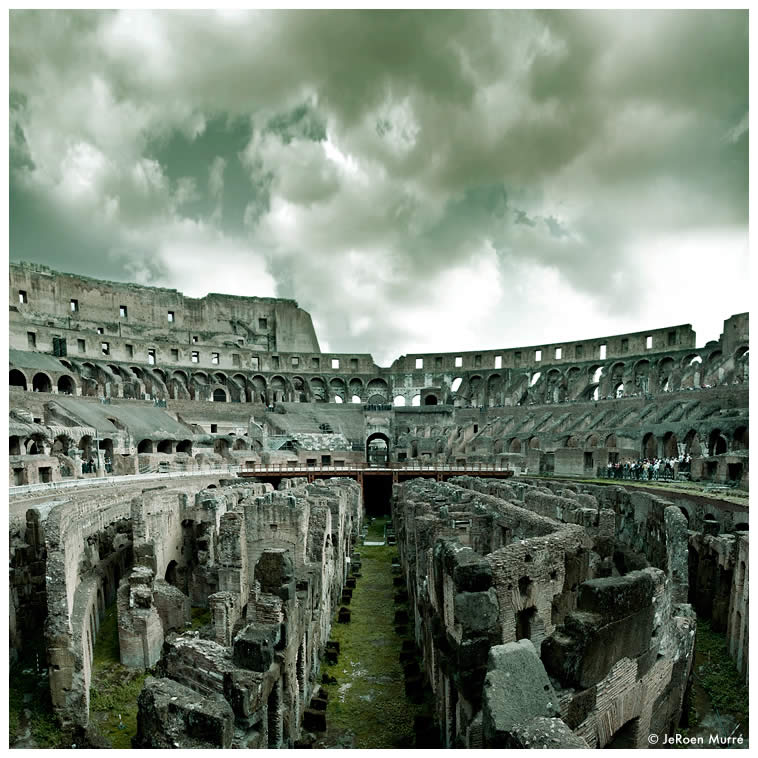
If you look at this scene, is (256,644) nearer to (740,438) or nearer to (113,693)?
(113,693)

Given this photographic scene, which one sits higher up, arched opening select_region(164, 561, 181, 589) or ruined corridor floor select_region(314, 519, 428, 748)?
arched opening select_region(164, 561, 181, 589)

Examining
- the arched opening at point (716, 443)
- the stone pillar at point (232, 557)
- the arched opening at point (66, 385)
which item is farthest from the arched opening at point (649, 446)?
the arched opening at point (66, 385)

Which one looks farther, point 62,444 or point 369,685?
point 62,444

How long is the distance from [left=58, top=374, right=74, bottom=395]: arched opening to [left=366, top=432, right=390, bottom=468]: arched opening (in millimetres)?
28980

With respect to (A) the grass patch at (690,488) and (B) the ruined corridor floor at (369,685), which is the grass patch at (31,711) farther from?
(A) the grass patch at (690,488)

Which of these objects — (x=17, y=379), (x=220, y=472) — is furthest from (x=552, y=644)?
(x=17, y=379)

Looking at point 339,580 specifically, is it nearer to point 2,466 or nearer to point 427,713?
point 427,713

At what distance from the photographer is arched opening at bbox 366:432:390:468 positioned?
5139cm

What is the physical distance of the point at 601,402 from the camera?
4466 cm

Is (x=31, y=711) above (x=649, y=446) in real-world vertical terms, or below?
below

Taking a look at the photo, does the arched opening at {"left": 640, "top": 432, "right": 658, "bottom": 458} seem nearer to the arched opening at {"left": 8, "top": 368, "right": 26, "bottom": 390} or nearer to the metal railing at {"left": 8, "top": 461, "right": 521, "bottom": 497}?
the metal railing at {"left": 8, "top": 461, "right": 521, "bottom": 497}

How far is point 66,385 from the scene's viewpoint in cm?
4250

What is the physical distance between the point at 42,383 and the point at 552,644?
48978 millimetres

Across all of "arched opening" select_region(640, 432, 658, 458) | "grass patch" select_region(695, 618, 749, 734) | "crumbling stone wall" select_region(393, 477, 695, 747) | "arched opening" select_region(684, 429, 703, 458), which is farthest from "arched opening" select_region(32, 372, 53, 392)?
"arched opening" select_region(684, 429, 703, 458)
